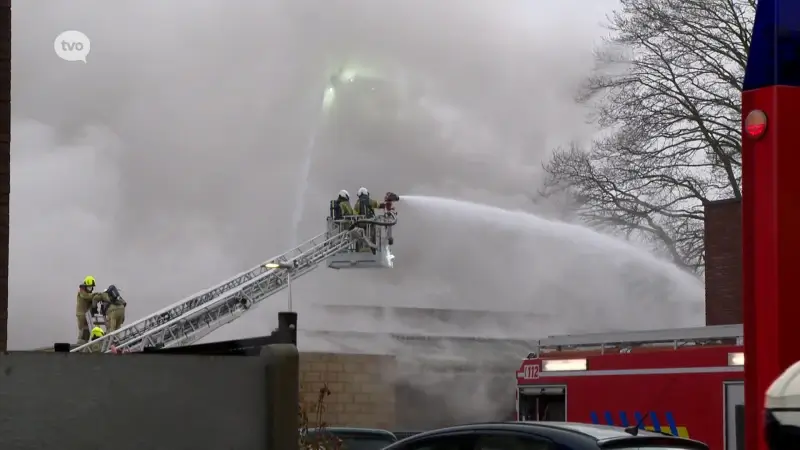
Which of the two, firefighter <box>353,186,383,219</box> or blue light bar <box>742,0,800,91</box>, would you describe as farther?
firefighter <box>353,186,383,219</box>

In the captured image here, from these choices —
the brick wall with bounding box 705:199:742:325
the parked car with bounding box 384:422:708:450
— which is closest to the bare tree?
the brick wall with bounding box 705:199:742:325

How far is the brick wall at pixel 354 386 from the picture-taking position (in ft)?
59.7

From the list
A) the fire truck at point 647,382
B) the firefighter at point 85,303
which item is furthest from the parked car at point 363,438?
the firefighter at point 85,303

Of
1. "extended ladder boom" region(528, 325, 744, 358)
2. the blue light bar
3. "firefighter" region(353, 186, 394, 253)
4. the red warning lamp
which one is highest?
"firefighter" region(353, 186, 394, 253)

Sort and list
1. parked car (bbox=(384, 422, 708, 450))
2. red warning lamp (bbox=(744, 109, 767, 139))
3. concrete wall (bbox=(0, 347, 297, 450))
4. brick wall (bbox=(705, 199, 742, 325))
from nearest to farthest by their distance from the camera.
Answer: concrete wall (bbox=(0, 347, 297, 450)) → red warning lamp (bbox=(744, 109, 767, 139)) → parked car (bbox=(384, 422, 708, 450)) → brick wall (bbox=(705, 199, 742, 325))

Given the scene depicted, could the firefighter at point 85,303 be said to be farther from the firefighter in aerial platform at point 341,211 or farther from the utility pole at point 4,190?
the utility pole at point 4,190

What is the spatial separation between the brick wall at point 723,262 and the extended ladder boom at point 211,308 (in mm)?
5641

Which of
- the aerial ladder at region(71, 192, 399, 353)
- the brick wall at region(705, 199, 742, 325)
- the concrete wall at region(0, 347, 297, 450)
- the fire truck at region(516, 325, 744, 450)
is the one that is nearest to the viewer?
the concrete wall at region(0, 347, 297, 450)

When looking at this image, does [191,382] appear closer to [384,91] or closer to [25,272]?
[25,272]

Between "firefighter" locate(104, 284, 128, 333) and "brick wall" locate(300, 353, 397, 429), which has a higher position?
"firefighter" locate(104, 284, 128, 333)

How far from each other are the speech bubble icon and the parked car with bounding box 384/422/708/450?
85.6 feet

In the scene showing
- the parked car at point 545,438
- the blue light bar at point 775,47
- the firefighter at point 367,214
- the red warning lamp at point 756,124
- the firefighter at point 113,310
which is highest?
the firefighter at point 367,214

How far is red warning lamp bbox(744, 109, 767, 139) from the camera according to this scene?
3734 millimetres

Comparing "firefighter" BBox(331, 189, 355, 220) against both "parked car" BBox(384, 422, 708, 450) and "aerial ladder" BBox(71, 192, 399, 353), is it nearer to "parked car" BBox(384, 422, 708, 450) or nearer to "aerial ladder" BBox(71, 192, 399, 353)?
"aerial ladder" BBox(71, 192, 399, 353)
